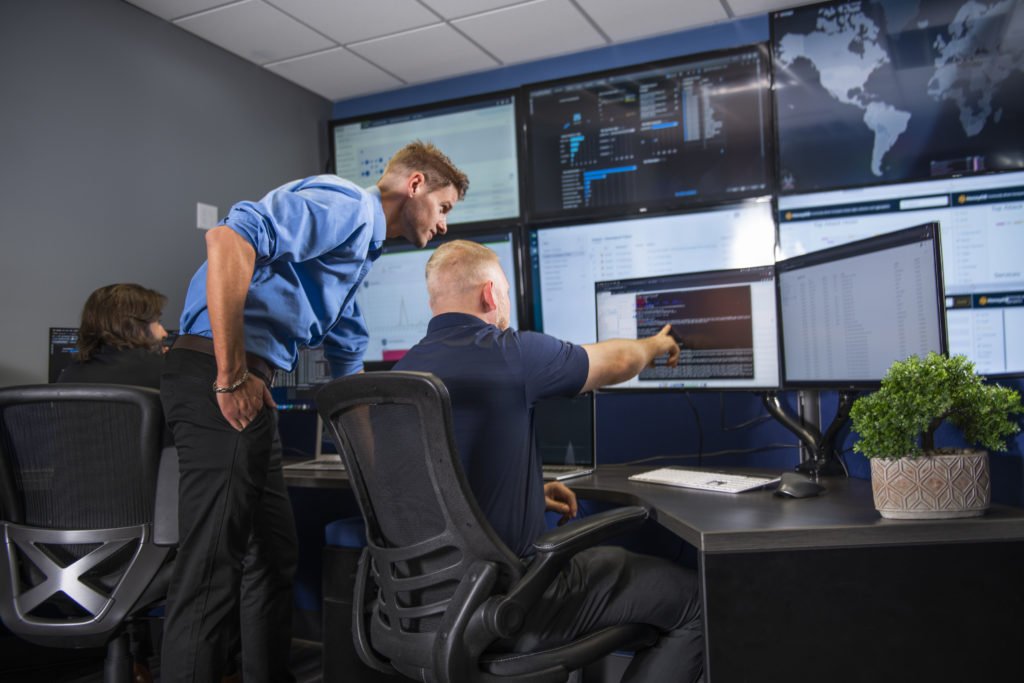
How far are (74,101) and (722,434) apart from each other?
243cm

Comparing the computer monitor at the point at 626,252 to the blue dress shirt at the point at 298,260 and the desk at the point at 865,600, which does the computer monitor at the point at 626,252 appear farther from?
the desk at the point at 865,600

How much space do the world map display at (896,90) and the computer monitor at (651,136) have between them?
0.43 ft

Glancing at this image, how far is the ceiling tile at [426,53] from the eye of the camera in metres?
3.06

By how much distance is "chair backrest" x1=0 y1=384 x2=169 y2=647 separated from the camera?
156cm

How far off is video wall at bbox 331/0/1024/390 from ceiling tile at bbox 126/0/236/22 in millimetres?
853

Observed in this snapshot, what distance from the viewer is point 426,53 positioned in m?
3.21

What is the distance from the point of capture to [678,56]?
9.53 ft

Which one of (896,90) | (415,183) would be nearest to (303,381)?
(415,183)

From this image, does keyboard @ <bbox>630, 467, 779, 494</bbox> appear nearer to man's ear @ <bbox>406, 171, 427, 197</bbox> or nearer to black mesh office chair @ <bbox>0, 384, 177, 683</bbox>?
man's ear @ <bbox>406, 171, 427, 197</bbox>

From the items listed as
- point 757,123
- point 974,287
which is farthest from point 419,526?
point 757,123

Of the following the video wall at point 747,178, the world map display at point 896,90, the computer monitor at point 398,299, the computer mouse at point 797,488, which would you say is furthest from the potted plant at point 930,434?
the computer monitor at point 398,299

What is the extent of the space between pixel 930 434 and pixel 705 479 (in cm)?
58

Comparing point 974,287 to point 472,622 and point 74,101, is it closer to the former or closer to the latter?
point 472,622

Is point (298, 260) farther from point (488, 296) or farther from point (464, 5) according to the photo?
point (464, 5)
